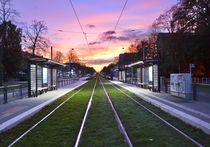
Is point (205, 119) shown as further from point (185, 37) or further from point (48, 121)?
point (185, 37)

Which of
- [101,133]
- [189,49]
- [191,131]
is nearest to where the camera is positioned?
[101,133]

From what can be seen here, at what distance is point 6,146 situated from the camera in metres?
11.2

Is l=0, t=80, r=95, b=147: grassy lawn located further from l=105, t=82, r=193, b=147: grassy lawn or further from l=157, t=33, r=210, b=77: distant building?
l=157, t=33, r=210, b=77: distant building

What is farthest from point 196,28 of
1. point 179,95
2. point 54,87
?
point 179,95

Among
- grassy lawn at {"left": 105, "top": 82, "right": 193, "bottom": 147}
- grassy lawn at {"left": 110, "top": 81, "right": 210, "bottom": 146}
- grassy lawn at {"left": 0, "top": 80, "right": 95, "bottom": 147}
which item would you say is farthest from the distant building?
grassy lawn at {"left": 0, "top": 80, "right": 95, "bottom": 147}

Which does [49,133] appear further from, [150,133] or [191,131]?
[191,131]

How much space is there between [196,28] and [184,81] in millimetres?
28861

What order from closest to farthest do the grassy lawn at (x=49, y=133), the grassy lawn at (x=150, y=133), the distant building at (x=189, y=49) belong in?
the grassy lawn at (x=150, y=133), the grassy lawn at (x=49, y=133), the distant building at (x=189, y=49)

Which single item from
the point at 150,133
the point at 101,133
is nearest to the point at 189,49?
the point at 150,133

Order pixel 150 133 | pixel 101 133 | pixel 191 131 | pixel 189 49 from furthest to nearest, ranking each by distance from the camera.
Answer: pixel 189 49 < pixel 191 131 < pixel 101 133 < pixel 150 133

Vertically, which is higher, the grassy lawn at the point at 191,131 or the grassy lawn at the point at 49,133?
the grassy lawn at the point at 191,131

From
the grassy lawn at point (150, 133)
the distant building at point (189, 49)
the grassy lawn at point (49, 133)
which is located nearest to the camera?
the grassy lawn at point (150, 133)

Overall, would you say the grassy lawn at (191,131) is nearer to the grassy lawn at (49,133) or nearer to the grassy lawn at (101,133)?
the grassy lawn at (101,133)

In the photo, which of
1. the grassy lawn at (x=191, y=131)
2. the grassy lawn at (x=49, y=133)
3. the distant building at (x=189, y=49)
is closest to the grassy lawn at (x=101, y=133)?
the grassy lawn at (x=49, y=133)
